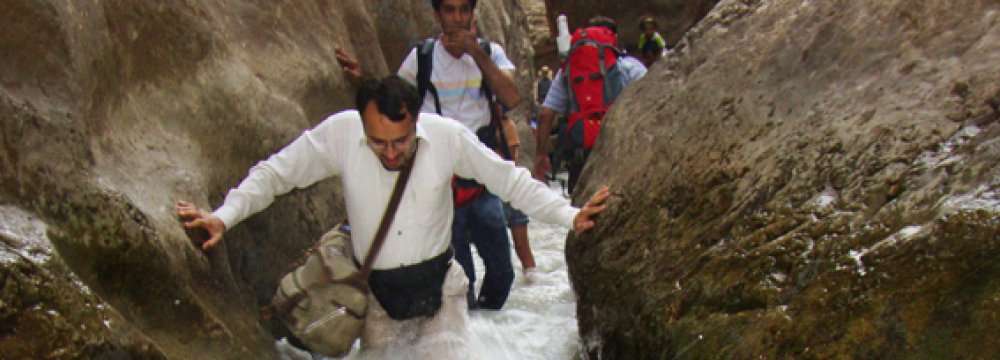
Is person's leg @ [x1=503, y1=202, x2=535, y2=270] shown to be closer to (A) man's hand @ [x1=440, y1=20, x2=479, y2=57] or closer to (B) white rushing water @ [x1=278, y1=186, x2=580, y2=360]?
(B) white rushing water @ [x1=278, y1=186, x2=580, y2=360]

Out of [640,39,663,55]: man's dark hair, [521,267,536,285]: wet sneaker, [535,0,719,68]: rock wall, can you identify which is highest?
[640,39,663,55]: man's dark hair

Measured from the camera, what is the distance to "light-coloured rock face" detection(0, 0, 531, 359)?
3275 mm

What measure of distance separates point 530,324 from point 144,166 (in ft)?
8.30

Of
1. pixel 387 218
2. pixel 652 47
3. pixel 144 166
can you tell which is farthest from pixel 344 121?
pixel 652 47

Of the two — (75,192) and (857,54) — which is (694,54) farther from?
(75,192)

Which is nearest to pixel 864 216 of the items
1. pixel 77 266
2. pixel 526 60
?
pixel 77 266

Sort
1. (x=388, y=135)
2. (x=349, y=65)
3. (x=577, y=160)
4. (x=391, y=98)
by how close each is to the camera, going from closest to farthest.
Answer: (x=391, y=98) < (x=388, y=135) < (x=349, y=65) < (x=577, y=160)

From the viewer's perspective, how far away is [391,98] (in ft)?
13.0

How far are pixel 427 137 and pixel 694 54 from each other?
1506 mm

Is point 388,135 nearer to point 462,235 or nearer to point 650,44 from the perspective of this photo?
point 462,235

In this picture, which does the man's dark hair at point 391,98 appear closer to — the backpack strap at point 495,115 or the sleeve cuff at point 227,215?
the sleeve cuff at point 227,215

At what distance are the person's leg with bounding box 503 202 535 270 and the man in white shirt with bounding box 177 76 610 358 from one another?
2.21 metres

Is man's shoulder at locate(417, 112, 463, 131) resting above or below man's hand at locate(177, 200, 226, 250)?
above

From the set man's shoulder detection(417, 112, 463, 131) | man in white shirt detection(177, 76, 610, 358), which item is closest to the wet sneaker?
man in white shirt detection(177, 76, 610, 358)
